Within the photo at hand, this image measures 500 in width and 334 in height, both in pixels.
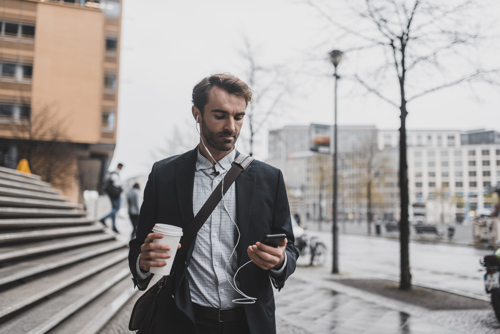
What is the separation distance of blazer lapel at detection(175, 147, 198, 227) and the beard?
0.51 feet

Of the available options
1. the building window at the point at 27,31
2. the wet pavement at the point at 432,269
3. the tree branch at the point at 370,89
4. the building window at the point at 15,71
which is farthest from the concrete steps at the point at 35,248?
the building window at the point at 27,31

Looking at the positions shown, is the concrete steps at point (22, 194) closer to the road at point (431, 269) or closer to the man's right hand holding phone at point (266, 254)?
the man's right hand holding phone at point (266, 254)

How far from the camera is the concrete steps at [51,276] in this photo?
448 cm

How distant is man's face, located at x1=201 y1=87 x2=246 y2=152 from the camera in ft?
6.63

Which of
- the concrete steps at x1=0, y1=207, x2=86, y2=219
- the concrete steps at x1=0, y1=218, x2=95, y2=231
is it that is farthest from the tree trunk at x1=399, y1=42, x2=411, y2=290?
the concrete steps at x1=0, y1=207, x2=86, y2=219

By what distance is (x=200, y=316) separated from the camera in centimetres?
196

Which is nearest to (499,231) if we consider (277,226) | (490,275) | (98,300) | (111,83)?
(490,275)

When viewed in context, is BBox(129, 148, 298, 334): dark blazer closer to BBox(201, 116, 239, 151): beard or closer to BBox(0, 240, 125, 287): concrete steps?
BBox(201, 116, 239, 151): beard

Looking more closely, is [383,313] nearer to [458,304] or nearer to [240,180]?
[458,304]

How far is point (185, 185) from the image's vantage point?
2051 millimetres

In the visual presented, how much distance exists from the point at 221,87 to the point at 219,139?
0.81ft

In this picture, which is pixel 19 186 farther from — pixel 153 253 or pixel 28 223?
pixel 153 253

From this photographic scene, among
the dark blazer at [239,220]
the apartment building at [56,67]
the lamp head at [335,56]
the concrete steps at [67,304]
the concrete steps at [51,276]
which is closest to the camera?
the dark blazer at [239,220]

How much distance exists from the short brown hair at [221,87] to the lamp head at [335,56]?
824cm
